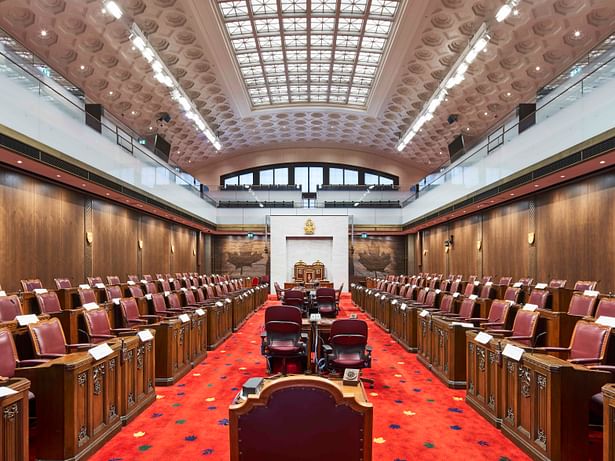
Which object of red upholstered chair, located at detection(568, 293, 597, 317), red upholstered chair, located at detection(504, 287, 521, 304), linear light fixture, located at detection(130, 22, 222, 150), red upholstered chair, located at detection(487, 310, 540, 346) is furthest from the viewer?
linear light fixture, located at detection(130, 22, 222, 150)

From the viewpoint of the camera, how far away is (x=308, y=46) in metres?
16.8

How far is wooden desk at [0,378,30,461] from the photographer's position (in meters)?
2.43

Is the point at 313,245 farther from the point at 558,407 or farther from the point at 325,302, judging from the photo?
the point at 558,407

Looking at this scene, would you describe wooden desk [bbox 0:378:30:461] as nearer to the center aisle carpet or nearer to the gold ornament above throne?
the center aisle carpet

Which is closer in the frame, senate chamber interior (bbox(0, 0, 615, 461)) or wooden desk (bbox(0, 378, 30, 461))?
wooden desk (bbox(0, 378, 30, 461))

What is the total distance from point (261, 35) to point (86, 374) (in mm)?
14471

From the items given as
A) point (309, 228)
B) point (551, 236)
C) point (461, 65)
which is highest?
point (461, 65)

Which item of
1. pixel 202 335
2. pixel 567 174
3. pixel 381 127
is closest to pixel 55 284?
pixel 202 335

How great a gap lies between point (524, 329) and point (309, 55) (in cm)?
1526

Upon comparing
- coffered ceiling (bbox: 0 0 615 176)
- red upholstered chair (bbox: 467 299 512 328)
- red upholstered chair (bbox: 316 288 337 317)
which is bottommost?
red upholstered chair (bbox: 316 288 337 317)

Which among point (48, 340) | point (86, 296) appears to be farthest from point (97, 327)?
point (86, 296)

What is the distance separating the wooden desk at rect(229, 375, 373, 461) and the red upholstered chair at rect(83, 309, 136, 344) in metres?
3.35

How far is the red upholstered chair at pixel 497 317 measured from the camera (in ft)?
18.4

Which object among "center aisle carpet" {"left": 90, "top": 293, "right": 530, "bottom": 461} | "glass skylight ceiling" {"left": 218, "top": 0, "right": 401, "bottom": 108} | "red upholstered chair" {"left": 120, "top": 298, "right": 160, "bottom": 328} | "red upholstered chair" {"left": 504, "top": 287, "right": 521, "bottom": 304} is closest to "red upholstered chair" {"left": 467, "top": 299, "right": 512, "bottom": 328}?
"center aisle carpet" {"left": 90, "top": 293, "right": 530, "bottom": 461}
